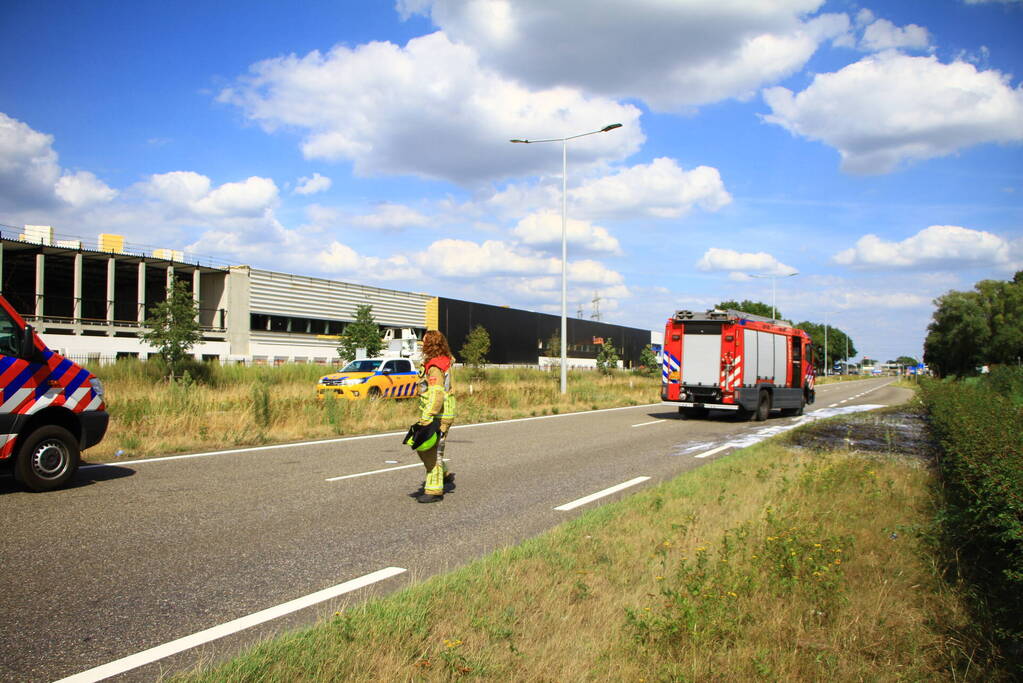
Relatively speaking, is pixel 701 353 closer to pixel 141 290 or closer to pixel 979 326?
pixel 979 326

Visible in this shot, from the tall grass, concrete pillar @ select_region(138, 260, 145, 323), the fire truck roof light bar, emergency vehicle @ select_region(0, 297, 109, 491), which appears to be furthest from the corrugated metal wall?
emergency vehicle @ select_region(0, 297, 109, 491)

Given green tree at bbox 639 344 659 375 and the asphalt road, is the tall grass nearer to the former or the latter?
the asphalt road

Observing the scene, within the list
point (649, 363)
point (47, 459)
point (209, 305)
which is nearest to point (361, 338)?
point (209, 305)

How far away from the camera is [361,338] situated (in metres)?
48.2

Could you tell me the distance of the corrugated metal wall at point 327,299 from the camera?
59.6 m

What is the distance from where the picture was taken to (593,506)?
7621mm

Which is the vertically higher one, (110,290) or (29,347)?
(110,290)

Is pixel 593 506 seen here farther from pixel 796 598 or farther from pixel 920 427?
pixel 920 427

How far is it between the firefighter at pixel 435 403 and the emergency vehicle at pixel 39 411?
4068mm

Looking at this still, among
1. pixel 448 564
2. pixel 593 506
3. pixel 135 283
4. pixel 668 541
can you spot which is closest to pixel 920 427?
pixel 593 506

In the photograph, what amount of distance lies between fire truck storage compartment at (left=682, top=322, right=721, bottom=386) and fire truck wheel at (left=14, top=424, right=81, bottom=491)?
53.6 ft

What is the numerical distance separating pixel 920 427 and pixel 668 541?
16.3 meters

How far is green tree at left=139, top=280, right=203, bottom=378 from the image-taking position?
29.2m

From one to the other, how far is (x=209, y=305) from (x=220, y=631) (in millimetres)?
58337
